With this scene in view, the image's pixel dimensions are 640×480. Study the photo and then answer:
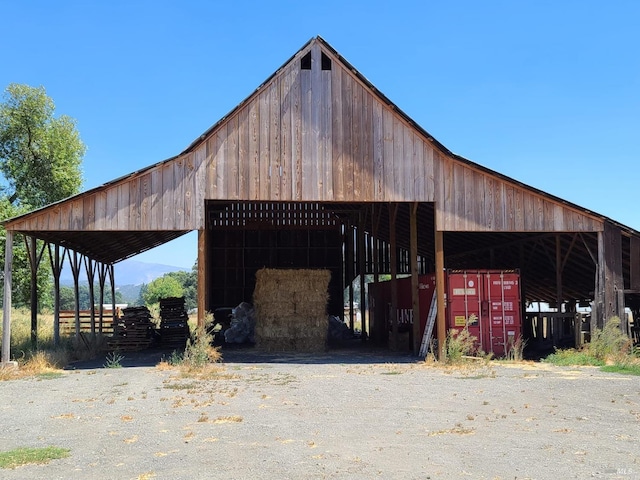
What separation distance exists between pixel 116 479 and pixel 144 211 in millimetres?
11986

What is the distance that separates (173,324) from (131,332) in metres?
2.71

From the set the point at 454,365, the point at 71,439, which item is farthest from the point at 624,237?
the point at 71,439

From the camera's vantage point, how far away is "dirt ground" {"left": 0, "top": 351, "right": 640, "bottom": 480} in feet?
24.1

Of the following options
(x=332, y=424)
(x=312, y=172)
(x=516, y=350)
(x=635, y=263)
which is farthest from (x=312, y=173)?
(x=635, y=263)

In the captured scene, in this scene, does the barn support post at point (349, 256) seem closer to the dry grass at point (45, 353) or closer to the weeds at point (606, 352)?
the dry grass at point (45, 353)

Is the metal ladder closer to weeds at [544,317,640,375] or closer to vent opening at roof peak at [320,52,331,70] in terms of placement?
weeds at [544,317,640,375]

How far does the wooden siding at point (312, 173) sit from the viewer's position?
18.1 m

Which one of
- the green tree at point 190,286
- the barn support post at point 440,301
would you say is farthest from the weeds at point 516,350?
the green tree at point 190,286

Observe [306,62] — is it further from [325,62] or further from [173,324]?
[173,324]

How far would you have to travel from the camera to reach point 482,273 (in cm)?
2066

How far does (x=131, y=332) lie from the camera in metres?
26.2

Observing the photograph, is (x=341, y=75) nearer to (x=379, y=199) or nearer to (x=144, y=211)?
(x=379, y=199)

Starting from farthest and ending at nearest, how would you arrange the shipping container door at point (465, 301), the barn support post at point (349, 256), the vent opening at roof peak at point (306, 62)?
the barn support post at point (349, 256), the shipping container door at point (465, 301), the vent opening at roof peak at point (306, 62)

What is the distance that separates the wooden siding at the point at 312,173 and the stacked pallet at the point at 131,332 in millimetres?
9114
